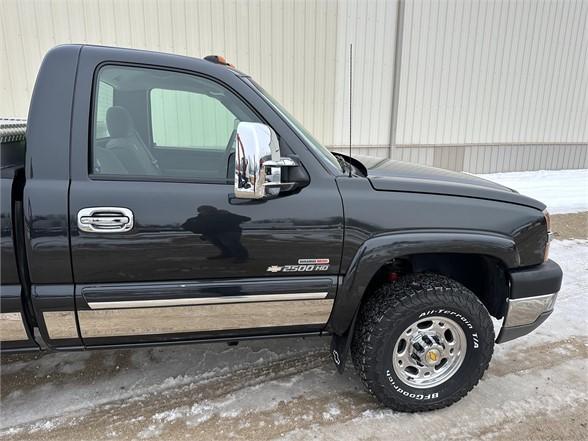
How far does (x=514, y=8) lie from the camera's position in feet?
28.7

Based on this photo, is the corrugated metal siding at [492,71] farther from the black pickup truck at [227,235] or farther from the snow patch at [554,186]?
the black pickup truck at [227,235]

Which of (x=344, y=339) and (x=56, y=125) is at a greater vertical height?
(x=56, y=125)

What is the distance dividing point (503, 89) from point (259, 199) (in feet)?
29.7

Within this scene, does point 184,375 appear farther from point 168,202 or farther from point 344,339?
point 168,202

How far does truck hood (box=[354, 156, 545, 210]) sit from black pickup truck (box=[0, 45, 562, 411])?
0.02 m

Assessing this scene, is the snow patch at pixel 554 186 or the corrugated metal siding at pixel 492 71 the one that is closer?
the snow patch at pixel 554 186

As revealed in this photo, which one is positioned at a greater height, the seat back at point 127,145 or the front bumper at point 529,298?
the seat back at point 127,145

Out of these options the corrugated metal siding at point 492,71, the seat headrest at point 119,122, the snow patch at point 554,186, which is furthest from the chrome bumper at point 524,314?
the corrugated metal siding at point 492,71

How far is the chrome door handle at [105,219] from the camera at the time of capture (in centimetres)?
183

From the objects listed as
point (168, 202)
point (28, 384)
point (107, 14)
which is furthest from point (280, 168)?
point (107, 14)

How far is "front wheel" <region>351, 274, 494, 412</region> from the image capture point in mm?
2273

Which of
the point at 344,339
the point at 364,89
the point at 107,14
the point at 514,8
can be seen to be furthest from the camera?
the point at 514,8

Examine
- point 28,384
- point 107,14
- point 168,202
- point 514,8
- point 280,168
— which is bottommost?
point 28,384

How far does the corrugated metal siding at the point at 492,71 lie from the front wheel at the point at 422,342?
22.2 feet
